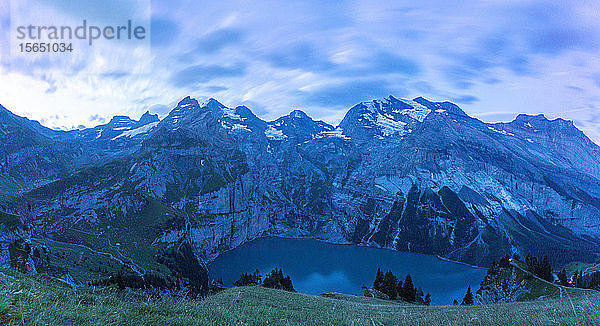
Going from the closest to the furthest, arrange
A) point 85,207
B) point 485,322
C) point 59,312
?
point 59,312
point 485,322
point 85,207

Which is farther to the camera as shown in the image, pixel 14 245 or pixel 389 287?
pixel 14 245

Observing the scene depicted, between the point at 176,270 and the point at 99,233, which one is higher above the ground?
the point at 99,233

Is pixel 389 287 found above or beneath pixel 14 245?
beneath

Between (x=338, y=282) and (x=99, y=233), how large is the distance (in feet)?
441

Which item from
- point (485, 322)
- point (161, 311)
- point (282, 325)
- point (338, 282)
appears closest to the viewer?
point (161, 311)

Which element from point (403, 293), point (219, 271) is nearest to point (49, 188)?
point (219, 271)

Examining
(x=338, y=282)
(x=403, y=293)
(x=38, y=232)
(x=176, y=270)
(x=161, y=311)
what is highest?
(x=161, y=311)

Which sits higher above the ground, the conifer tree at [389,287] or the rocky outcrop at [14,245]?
the rocky outcrop at [14,245]

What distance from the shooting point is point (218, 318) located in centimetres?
952

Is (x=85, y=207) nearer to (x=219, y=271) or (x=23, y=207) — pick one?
A: (x=23, y=207)

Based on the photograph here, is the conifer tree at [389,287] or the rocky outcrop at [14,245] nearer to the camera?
the conifer tree at [389,287]

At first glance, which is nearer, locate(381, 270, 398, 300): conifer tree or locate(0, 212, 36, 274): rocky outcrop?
locate(381, 270, 398, 300): conifer tree

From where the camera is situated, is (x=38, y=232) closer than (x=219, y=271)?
Yes

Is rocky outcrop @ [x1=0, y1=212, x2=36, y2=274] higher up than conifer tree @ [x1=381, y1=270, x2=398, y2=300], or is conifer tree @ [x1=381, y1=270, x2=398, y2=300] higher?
rocky outcrop @ [x1=0, y1=212, x2=36, y2=274]
